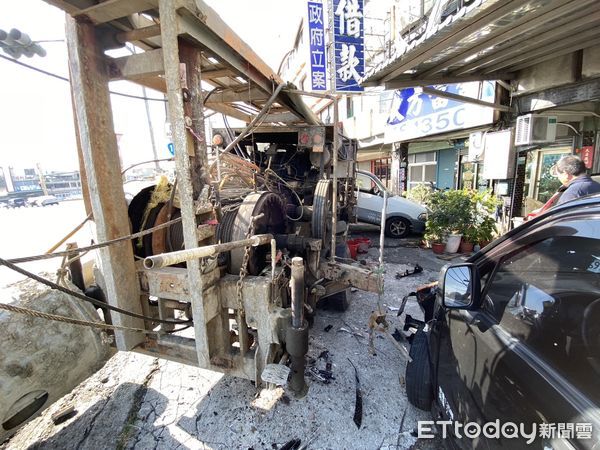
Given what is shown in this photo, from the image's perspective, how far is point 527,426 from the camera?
1.08 metres

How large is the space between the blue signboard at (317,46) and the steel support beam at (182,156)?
7.97 metres

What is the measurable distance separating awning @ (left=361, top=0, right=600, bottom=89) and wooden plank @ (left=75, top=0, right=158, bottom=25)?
9.74ft

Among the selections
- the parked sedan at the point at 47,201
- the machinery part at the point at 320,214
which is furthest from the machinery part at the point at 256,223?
the parked sedan at the point at 47,201

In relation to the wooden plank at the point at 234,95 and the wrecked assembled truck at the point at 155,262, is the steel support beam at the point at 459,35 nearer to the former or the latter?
the wooden plank at the point at 234,95

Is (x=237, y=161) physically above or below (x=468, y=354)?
above

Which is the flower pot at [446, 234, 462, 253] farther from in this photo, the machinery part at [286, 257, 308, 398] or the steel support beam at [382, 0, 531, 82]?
the machinery part at [286, 257, 308, 398]

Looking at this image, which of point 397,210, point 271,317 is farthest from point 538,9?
point 397,210

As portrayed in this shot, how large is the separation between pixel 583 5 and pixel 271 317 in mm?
4153

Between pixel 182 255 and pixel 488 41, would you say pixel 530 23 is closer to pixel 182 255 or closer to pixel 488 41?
pixel 488 41

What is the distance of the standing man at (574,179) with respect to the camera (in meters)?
3.41

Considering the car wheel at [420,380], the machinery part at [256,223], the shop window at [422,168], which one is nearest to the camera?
the car wheel at [420,380]

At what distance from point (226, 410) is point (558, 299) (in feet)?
8.13

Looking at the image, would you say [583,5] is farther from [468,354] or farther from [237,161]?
[237,161]

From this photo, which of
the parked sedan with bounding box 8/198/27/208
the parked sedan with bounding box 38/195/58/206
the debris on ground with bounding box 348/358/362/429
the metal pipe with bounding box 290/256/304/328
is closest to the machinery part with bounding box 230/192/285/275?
the metal pipe with bounding box 290/256/304/328
